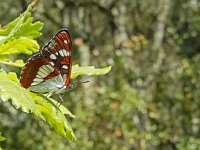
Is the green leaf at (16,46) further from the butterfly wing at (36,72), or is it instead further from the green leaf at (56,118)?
the green leaf at (56,118)

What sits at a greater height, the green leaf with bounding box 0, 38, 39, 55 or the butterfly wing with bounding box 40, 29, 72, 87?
the green leaf with bounding box 0, 38, 39, 55

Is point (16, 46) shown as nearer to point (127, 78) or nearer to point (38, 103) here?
point (38, 103)

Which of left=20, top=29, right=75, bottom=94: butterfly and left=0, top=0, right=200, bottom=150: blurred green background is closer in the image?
left=20, top=29, right=75, bottom=94: butterfly

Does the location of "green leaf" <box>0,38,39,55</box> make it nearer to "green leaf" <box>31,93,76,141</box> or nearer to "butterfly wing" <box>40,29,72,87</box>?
"butterfly wing" <box>40,29,72,87</box>

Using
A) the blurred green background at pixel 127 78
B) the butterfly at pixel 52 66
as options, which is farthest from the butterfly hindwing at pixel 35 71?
the blurred green background at pixel 127 78

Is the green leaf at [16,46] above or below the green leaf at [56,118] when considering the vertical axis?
above

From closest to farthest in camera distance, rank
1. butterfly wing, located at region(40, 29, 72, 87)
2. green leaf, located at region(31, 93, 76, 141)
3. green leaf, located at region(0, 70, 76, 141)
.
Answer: green leaf, located at region(0, 70, 76, 141), green leaf, located at region(31, 93, 76, 141), butterfly wing, located at region(40, 29, 72, 87)

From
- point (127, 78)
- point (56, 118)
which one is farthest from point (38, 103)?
point (127, 78)

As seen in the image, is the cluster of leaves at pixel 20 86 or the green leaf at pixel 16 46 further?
the green leaf at pixel 16 46

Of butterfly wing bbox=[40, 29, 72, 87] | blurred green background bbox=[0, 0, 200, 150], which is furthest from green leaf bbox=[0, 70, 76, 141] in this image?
blurred green background bbox=[0, 0, 200, 150]

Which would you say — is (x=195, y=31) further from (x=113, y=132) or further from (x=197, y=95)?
(x=113, y=132)
